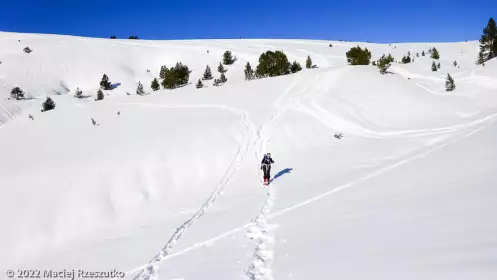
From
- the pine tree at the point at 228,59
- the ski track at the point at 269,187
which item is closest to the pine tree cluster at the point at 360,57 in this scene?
the ski track at the point at 269,187

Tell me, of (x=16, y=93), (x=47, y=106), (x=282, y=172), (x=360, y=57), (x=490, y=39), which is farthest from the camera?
(x=490, y=39)

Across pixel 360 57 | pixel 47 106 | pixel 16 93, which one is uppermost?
pixel 360 57

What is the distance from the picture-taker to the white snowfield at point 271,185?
5586mm

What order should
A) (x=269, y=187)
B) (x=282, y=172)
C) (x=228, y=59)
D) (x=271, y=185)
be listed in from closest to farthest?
(x=269, y=187)
(x=271, y=185)
(x=282, y=172)
(x=228, y=59)

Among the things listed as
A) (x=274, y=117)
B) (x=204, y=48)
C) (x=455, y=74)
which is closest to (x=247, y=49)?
(x=204, y=48)

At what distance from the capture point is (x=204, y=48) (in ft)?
179

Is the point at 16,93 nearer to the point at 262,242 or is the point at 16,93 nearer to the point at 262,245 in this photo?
the point at 262,242

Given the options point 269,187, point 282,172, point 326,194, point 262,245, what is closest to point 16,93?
point 282,172

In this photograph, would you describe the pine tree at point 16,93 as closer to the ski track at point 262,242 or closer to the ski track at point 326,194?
the ski track at point 262,242

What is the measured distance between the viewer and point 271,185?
38.1 ft

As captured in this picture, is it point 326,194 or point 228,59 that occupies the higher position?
point 228,59

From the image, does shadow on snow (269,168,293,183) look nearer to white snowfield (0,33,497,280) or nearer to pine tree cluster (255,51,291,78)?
white snowfield (0,33,497,280)

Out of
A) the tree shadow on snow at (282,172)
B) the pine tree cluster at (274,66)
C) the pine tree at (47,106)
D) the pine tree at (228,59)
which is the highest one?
the pine tree at (228,59)

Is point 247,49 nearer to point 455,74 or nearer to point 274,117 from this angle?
point 455,74
